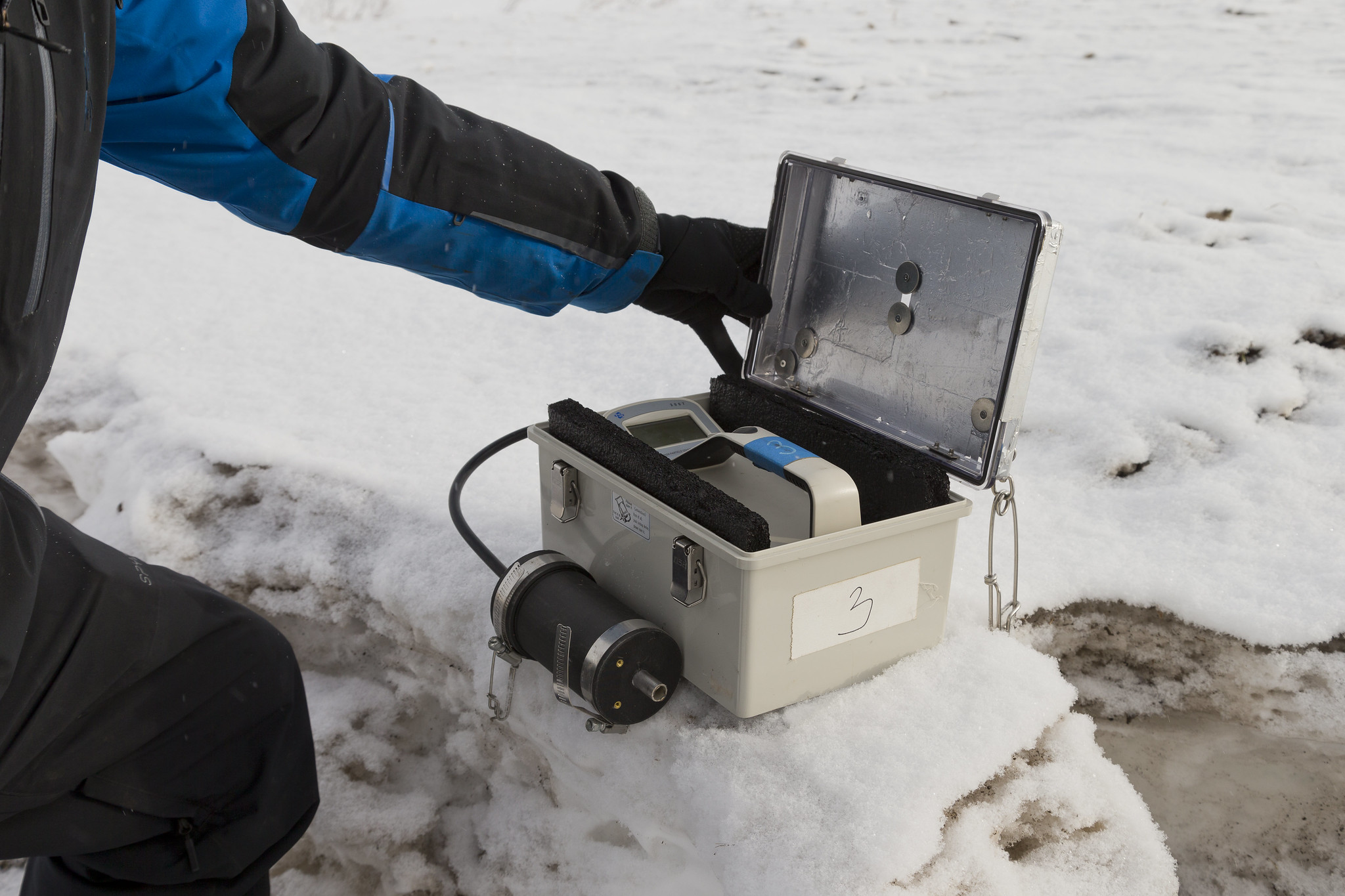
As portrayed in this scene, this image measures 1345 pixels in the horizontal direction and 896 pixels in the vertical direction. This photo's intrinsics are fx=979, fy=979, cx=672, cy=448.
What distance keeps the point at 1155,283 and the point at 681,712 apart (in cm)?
184

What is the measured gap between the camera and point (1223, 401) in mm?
2016

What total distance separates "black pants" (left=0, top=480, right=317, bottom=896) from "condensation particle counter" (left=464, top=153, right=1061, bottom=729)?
43 cm

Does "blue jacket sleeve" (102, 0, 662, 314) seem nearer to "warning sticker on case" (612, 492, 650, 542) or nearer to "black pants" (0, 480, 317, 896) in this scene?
"warning sticker on case" (612, 492, 650, 542)

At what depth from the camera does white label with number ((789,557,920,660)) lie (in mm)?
1105

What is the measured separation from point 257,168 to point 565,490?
0.54m

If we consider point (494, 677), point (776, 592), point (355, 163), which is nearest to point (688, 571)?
point (776, 592)

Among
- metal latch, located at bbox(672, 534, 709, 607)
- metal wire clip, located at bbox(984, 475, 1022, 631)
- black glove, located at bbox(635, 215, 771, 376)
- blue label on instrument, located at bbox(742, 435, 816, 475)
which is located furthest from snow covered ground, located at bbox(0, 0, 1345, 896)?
black glove, located at bbox(635, 215, 771, 376)

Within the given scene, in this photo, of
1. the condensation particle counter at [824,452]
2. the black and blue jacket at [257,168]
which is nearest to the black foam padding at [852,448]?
the condensation particle counter at [824,452]

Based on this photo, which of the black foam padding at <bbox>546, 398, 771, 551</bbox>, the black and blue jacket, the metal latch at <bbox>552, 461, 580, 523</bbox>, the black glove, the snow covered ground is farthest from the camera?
the black glove

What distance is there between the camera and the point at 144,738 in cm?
121

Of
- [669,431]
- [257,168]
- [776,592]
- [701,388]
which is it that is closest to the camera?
[776,592]

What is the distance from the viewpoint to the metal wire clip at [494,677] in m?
1.31

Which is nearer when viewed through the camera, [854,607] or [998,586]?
[854,607]

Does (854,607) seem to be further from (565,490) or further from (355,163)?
(355,163)
